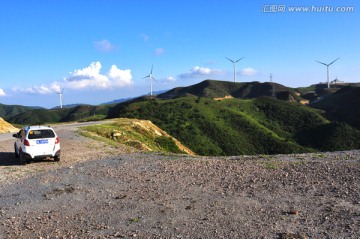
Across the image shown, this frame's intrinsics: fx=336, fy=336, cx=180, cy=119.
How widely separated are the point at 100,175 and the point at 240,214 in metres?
8.15

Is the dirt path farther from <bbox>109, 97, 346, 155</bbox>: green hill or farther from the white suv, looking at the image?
<bbox>109, 97, 346, 155</bbox>: green hill

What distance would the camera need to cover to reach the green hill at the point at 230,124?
7325 centimetres

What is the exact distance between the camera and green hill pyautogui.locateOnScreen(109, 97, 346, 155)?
7325cm

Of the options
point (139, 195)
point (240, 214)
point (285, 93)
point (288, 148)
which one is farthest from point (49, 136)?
point (285, 93)

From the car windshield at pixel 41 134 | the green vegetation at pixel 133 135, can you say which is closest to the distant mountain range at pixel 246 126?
the green vegetation at pixel 133 135

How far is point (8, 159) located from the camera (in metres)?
20.8

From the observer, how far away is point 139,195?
39.3 ft

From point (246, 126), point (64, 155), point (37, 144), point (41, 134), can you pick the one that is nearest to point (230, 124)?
point (246, 126)

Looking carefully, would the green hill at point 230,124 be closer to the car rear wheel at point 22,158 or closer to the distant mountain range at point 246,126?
the distant mountain range at point 246,126

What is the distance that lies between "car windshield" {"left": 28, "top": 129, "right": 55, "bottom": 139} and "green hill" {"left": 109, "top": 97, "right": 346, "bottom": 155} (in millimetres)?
47793

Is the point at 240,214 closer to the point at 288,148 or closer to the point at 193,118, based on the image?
the point at 288,148

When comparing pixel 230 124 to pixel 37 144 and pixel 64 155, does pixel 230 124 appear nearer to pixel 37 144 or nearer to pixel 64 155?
pixel 64 155

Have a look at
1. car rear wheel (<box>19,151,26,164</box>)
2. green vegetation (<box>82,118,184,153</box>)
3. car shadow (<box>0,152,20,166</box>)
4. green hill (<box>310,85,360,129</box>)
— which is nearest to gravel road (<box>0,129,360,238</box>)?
car rear wheel (<box>19,151,26,164</box>)

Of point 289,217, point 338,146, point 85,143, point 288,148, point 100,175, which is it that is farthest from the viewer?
point 338,146
